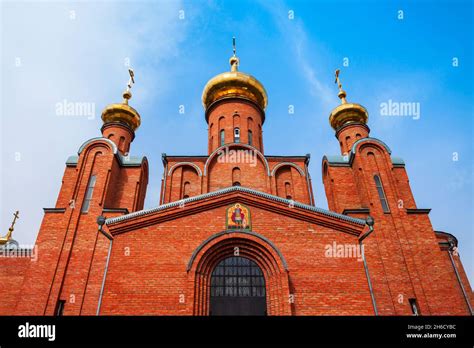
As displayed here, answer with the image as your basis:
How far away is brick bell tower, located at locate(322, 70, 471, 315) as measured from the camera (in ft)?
42.7

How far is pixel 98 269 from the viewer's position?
13.2 metres

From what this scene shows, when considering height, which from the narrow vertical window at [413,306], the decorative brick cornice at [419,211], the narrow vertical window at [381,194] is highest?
the narrow vertical window at [381,194]

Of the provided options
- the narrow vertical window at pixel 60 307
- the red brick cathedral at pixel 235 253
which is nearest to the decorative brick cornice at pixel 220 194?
the red brick cathedral at pixel 235 253

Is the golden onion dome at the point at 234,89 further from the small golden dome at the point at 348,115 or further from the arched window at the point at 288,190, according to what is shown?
the arched window at the point at 288,190

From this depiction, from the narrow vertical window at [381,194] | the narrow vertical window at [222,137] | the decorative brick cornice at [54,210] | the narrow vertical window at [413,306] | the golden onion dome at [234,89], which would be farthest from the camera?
the golden onion dome at [234,89]

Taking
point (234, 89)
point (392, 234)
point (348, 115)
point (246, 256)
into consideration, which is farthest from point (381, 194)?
point (234, 89)

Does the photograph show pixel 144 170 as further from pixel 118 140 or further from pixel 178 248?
pixel 178 248

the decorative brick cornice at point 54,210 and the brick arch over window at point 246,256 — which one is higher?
the decorative brick cornice at point 54,210

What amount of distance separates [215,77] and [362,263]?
15.0m

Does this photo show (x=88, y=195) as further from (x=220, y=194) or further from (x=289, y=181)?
(x=289, y=181)

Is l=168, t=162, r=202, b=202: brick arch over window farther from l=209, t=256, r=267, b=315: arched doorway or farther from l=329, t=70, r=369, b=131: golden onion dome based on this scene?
l=329, t=70, r=369, b=131: golden onion dome

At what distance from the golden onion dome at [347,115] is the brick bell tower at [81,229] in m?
10.2

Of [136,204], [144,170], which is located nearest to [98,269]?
[136,204]

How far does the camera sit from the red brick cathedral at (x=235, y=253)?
37.4 ft
